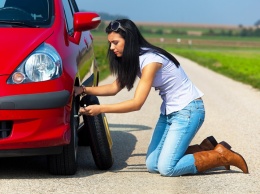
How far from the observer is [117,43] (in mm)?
6645

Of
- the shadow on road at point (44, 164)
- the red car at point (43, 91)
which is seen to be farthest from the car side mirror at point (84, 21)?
the shadow on road at point (44, 164)

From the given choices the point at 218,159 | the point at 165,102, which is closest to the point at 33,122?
the point at 165,102

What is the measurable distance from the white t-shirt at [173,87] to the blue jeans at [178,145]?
53mm

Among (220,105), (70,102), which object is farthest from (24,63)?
(220,105)

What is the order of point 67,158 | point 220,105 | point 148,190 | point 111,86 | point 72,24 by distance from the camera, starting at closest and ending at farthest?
point 148,190
point 67,158
point 111,86
point 72,24
point 220,105

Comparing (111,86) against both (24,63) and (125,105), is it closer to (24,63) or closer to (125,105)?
(125,105)

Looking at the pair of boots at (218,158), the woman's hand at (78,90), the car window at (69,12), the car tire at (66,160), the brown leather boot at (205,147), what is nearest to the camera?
the car tire at (66,160)

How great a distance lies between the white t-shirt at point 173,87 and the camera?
22.5 ft

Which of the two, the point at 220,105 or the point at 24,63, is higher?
the point at 24,63

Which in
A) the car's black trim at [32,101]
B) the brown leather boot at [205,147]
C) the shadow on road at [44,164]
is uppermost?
the car's black trim at [32,101]

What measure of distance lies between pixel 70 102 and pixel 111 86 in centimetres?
75

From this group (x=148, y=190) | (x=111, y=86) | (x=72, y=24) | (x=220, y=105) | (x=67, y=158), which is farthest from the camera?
(x=220, y=105)

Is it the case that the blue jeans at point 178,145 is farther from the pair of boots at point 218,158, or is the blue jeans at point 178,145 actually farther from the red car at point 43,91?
the red car at point 43,91

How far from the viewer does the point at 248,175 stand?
698 centimetres
